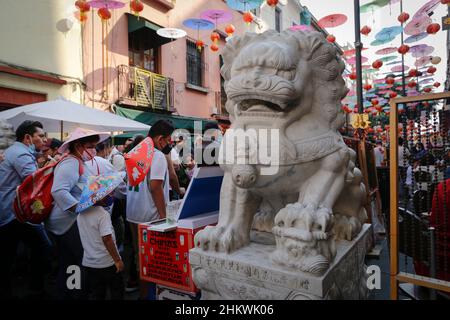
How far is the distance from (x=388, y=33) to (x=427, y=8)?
A: 7.07 ft

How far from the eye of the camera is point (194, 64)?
10.8 metres

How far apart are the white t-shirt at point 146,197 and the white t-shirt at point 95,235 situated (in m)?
0.54

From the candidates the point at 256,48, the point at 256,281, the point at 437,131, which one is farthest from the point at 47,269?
the point at 437,131

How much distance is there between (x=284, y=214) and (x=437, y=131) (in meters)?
1.17

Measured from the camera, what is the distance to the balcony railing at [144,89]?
26.6 ft

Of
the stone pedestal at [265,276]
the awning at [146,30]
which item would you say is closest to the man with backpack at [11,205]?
the stone pedestal at [265,276]

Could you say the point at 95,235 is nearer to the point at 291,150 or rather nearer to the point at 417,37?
the point at 291,150

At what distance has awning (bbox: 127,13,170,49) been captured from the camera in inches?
321

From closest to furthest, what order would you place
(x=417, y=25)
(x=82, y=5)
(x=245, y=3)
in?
(x=82, y=5) < (x=245, y=3) < (x=417, y=25)

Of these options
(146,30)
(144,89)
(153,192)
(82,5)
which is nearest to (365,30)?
(146,30)

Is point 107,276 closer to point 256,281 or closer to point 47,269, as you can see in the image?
point 256,281
